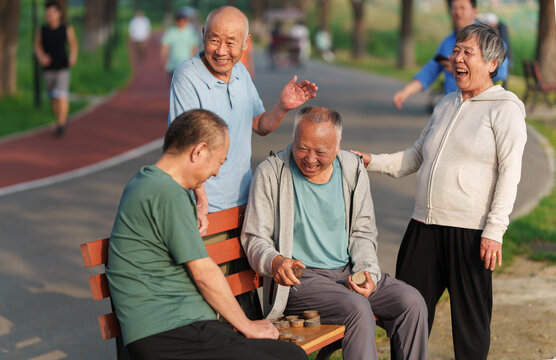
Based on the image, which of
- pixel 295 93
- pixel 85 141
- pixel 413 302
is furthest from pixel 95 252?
pixel 85 141

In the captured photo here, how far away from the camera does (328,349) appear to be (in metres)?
4.64

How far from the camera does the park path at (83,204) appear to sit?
609cm

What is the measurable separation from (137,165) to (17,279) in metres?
5.35

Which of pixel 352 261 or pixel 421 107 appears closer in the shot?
pixel 352 261

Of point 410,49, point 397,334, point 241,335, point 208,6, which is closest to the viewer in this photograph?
point 241,335

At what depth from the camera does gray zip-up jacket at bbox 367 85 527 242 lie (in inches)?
177

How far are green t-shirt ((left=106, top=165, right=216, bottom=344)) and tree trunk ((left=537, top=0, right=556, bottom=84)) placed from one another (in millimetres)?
19625

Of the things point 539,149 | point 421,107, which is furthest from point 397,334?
point 421,107

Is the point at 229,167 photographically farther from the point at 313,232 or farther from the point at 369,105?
the point at 369,105

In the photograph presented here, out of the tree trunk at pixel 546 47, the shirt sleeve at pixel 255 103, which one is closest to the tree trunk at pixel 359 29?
the tree trunk at pixel 546 47

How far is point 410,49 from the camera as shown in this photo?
119ft

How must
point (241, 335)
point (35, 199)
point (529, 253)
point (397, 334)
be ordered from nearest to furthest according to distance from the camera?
point (241, 335) → point (397, 334) → point (529, 253) → point (35, 199)

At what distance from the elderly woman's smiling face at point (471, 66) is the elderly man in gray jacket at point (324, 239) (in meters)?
0.67

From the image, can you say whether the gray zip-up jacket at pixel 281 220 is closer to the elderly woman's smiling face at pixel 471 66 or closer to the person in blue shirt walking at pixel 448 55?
the elderly woman's smiling face at pixel 471 66
